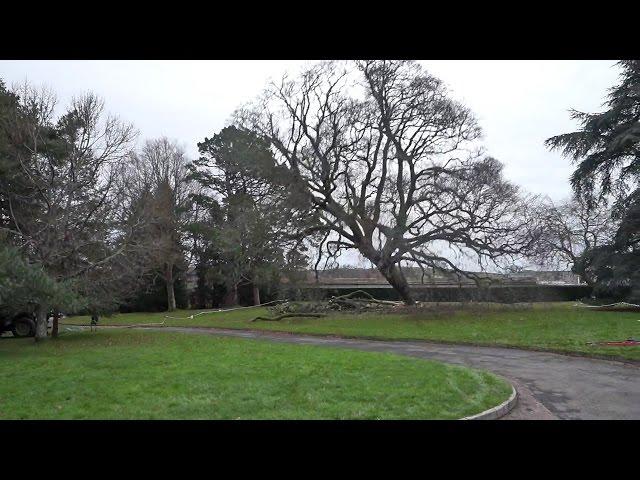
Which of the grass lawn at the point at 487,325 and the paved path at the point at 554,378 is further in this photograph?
the grass lawn at the point at 487,325

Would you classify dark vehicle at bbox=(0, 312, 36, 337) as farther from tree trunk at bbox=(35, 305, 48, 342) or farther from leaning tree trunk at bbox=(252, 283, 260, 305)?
leaning tree trunk at bbox=(252, 283, 260, 305)

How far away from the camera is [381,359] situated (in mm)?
13445

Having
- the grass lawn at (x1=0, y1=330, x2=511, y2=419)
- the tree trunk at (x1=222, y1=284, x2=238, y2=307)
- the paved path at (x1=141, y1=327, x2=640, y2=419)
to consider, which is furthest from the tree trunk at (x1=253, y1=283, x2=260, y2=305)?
the grass lawn at (x1=0, y1=330, x2=511, y2=419)

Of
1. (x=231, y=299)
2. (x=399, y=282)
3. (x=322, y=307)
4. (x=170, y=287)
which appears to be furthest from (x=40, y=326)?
(x=231, y=299)

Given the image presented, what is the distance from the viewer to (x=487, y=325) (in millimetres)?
23859

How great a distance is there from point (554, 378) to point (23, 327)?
22.9m

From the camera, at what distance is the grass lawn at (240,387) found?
Answer: 7914 millimetres

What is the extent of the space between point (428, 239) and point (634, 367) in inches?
661

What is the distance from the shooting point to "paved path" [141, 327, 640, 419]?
898 cm

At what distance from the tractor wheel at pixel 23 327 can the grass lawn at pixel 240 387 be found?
1151cm

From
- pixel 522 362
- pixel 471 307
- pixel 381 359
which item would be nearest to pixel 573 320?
pixel 471 307

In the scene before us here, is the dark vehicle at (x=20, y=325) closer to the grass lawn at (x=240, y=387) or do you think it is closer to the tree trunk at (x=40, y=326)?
the tree trunk at (x=40, y=326)

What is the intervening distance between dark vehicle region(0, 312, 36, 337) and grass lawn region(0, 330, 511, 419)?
1147 centimetres

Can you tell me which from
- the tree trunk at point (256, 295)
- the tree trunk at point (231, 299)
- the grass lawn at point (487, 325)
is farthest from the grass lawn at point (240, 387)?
the tree trunk at point (231, 299)
